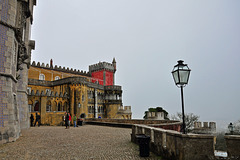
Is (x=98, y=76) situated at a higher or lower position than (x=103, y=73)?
lower

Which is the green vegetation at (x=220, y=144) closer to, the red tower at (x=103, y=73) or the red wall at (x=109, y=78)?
the red tower at (x=103, y=73)

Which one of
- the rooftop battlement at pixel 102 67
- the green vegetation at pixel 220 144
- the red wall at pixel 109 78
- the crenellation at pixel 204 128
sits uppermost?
the rooftop battlement at pixel 102 67

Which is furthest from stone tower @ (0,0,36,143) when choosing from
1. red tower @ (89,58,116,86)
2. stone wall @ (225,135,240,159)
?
red tower @ (89,58,116,86)

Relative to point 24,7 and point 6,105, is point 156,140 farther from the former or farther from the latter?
point 24,7

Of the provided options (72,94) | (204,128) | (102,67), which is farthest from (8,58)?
(102,67)

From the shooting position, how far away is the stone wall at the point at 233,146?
4.52 metres

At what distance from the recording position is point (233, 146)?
15.1 ft

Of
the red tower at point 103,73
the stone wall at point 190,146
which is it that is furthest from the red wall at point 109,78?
the stone wall at point 190,146

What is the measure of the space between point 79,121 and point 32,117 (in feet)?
18.7

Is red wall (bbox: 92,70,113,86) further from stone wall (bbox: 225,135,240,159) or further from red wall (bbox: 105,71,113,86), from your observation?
stone wall (bbox: 225,135,240,159)

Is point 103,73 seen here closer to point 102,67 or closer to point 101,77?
point 101,77

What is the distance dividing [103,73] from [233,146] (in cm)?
4912

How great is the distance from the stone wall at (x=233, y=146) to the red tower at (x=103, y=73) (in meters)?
48.1

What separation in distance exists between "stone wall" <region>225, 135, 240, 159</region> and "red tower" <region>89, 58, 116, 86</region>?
48109 mm
